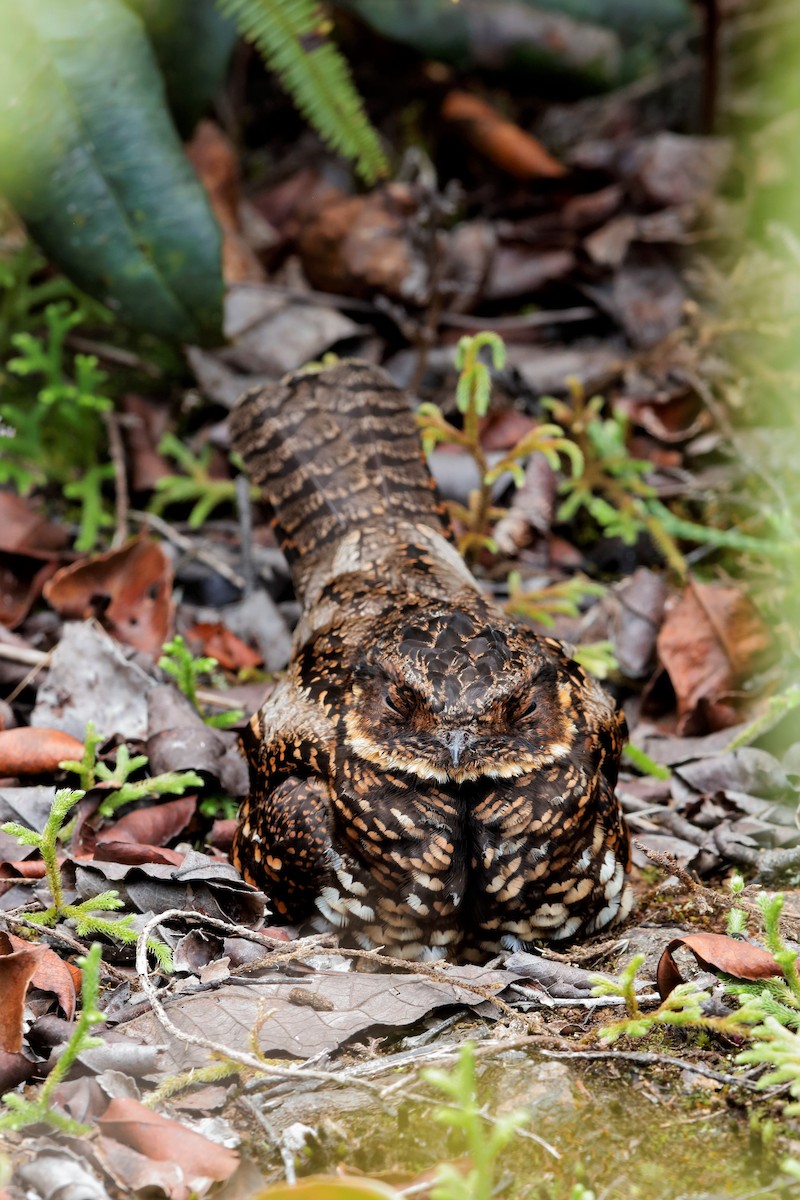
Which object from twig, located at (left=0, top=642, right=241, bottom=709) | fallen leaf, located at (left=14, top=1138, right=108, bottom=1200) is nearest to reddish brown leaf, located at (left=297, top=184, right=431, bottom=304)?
twig, located at (left=0, top=642, right=241, bottom=709)

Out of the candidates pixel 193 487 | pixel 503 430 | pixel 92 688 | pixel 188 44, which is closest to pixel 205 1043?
pixel 92 688

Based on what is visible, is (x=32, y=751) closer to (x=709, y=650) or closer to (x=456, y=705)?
(x=456, y=705)

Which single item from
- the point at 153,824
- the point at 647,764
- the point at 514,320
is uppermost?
the point at 514,320

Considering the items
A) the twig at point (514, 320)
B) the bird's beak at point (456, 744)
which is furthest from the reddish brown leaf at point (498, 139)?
the bird's beak at point (456, 744)

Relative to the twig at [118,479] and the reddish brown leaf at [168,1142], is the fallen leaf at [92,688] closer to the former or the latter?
the twig at [118,479]

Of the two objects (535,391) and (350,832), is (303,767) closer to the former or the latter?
(350,832)

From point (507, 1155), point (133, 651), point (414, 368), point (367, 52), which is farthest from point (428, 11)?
point (507, 1155)
